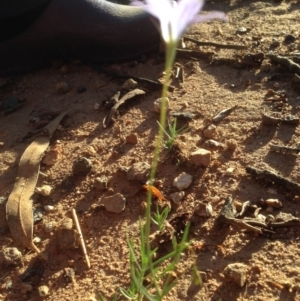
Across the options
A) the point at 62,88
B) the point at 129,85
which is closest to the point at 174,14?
the point at 129,85

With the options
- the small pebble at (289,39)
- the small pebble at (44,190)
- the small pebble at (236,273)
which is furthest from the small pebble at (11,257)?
the small pebble at (289,39)

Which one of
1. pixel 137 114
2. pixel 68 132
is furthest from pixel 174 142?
pixel 68 132

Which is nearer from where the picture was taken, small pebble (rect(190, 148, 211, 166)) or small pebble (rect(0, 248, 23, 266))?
small pebble (rect(0, 248, 23, 266))

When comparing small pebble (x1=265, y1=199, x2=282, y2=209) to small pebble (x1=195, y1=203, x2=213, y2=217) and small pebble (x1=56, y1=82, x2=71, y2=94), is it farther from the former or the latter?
small pebble (x1=56, y1=82, x2=71, y2=94)

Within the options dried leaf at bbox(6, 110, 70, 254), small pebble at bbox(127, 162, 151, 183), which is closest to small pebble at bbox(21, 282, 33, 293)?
dried leaf at bbox(6, 110, 70, 254)

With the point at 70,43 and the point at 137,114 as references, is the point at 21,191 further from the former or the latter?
the point at 70,43
